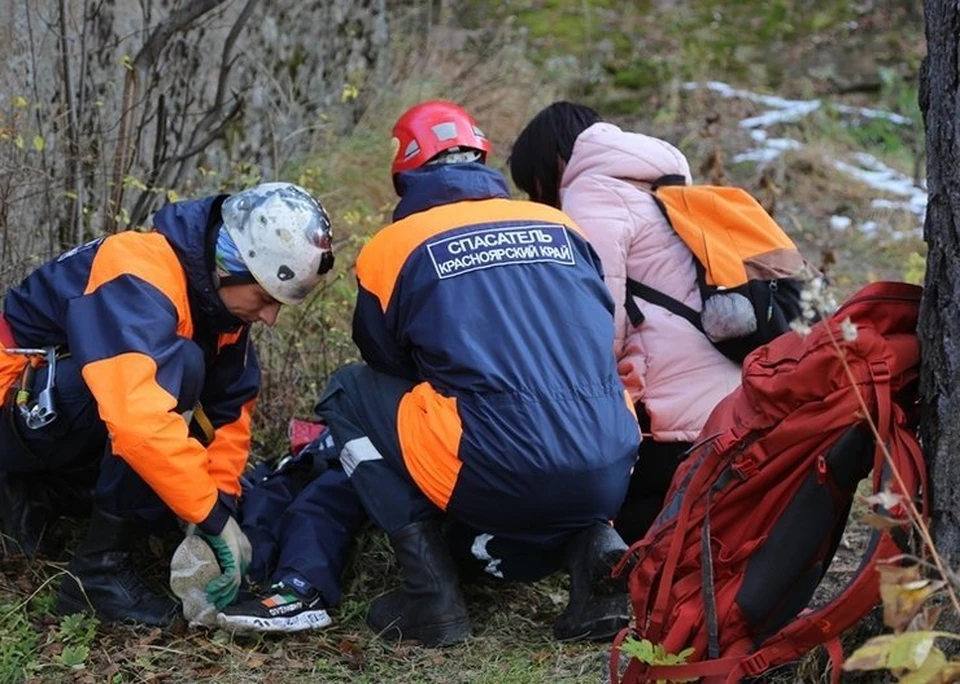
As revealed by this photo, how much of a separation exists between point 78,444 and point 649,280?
5.80 feet

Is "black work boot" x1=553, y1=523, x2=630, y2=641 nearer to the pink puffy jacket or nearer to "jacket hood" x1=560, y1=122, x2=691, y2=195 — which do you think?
the pink puffy jacket

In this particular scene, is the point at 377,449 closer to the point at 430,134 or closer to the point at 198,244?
Answer: the point at 198,244

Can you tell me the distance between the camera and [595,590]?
3.82 meters

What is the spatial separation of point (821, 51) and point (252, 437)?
27.3 feet

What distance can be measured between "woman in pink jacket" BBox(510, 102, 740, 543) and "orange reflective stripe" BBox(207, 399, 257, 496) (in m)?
1.15

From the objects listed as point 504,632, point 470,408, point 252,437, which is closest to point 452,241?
point 470,408

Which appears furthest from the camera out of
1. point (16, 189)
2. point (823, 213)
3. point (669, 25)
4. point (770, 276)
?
point (669, 25)

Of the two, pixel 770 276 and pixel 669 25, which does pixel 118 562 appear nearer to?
pixel 770 276

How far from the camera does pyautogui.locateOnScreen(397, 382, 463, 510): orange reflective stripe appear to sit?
148 inches

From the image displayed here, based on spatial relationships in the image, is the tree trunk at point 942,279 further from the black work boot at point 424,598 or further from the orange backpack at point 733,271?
the black work boot at point 424,598

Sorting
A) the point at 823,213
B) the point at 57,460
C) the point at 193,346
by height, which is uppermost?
the point at 193,346

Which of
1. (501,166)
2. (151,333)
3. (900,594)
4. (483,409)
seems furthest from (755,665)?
(501,166)

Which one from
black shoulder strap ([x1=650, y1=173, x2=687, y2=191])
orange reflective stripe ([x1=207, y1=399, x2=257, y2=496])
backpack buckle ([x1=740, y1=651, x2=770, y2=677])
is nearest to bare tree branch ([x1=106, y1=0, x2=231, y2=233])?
orange reflective stripe ([x1=207, y1=399, x2=257, y2=496])

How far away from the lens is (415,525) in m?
3.91
